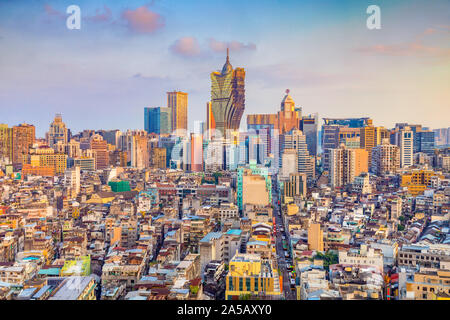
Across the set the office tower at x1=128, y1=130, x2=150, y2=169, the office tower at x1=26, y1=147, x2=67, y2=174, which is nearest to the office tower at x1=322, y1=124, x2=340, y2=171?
the office tower at x1=128, y1=130, x2=150, y2=169

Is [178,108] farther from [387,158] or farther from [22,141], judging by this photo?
[387,158]

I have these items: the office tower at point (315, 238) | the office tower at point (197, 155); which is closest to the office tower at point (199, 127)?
the office tower at point (197, 155)

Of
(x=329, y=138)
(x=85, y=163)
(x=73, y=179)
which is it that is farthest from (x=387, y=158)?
(x=85, y=163)

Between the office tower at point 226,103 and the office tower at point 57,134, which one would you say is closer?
the office tower at point 57,134

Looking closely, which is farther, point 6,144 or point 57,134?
point 6,144

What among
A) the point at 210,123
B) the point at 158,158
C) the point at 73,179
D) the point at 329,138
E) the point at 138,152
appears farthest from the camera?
the point at 138,152

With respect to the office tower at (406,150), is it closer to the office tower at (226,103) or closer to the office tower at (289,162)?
the office tower at (289,162)
